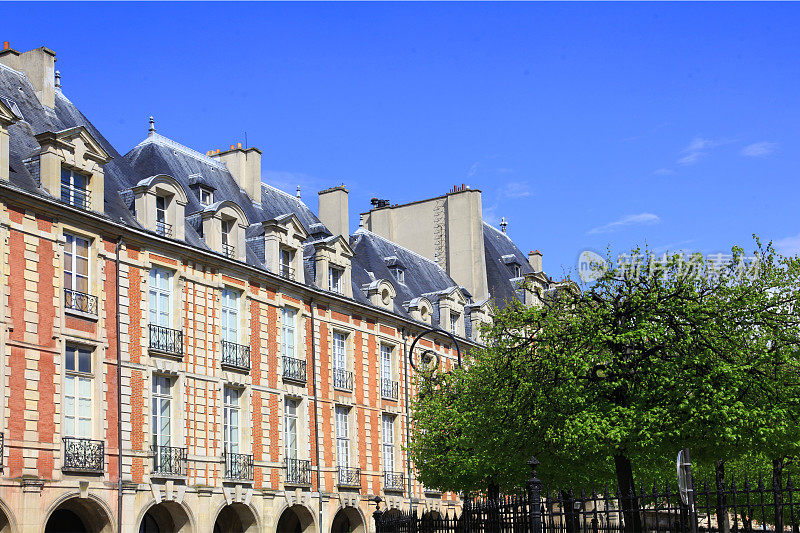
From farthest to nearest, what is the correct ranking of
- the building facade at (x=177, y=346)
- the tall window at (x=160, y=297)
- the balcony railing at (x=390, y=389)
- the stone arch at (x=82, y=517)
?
the balcony railing at (x=390, y=389)
the tall window at (x=160, y=297)
the stone arch at (x=82, y=517)
the building facade at (x=177, y=346)

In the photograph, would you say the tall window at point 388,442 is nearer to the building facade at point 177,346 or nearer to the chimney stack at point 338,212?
the building facade at point 177,346

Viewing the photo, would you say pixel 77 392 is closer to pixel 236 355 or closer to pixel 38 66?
pixel 236 355

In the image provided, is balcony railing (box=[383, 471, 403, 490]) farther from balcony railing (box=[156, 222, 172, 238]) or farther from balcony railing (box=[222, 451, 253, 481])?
balcony railing (box=[156, 222, 172, 238])

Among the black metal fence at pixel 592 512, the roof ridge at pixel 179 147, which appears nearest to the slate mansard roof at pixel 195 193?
the roof ridge at pixel 179 147

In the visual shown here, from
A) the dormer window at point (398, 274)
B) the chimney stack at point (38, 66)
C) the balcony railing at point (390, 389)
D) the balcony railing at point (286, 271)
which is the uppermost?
the chimney stack at point (38, 66)

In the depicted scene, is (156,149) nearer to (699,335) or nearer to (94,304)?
(94,304)

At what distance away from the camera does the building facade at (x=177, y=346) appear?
22.5 metres

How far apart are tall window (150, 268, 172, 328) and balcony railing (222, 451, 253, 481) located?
13.0ft

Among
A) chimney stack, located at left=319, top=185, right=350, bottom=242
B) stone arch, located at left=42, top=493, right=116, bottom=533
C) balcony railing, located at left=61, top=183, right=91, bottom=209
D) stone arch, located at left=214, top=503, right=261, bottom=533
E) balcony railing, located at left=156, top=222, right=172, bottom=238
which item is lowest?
stone arch, located at left=214, top=503, right=261, bottom=533

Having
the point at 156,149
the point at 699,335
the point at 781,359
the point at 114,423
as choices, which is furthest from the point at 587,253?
the point at 156,149

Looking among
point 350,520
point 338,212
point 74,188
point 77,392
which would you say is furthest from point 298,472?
point 338,212

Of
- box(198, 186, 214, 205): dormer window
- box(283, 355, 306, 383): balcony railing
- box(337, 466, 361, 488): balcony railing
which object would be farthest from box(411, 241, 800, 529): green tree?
box(198, 186, 214, 205): dormer window

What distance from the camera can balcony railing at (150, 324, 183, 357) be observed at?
2561cm

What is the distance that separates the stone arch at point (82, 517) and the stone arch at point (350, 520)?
10.1 m
